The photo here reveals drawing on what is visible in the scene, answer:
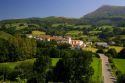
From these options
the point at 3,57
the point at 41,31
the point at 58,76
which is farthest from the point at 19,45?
the point at 41,31

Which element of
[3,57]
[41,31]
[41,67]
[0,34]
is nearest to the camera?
[41,67]

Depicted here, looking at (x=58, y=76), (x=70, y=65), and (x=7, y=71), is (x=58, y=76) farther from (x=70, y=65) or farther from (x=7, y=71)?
(x=7, y=71)

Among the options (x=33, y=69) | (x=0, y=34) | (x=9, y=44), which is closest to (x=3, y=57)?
(x=9, y=44)

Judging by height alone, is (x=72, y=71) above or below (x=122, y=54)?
above

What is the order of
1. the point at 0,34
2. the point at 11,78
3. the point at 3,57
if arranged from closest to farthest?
the point at 11,78 < the point at 3,57 < the point at 0,34

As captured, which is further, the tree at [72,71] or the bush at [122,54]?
the bush at [122,54]

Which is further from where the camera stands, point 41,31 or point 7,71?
point 41,31

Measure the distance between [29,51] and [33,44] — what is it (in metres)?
6.26

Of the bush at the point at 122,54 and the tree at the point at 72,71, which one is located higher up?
the tree at the point at 72,71

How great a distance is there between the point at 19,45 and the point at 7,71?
35767 millimetres

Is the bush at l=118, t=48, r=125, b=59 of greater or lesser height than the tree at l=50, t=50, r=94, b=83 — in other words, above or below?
below

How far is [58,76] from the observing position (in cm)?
5006

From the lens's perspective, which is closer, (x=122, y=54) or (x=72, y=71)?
(x=72, y=71)

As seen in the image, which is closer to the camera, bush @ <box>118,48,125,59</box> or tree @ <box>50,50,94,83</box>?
tree @ <box>50,50,94,83</box>
